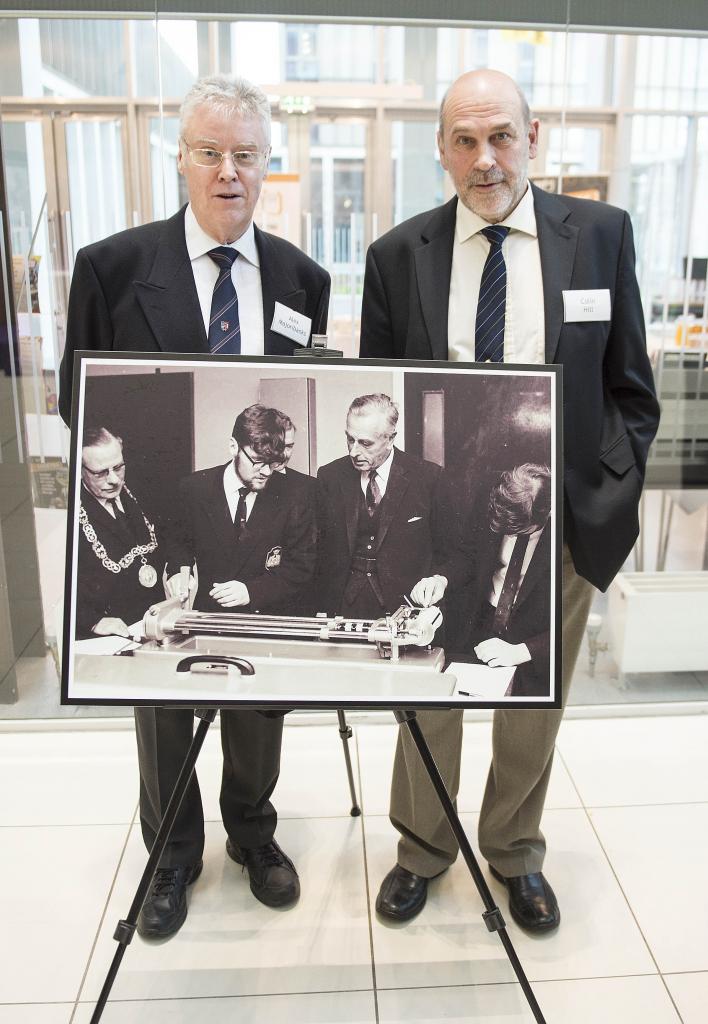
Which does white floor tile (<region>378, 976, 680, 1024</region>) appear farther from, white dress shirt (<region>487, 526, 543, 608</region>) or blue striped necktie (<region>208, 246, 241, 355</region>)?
blue striped necktie (<region>208, 246, 241, 355</region>)

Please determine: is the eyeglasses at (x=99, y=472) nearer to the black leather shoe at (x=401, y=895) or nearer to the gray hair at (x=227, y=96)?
the gray hair at (x=227, y=96)

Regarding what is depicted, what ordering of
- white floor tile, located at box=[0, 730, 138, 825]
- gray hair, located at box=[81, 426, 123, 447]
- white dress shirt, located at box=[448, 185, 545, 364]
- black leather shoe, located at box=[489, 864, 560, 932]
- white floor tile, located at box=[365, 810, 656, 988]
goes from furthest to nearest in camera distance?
white floor tile, located at box=[0, 730, 138, 825] → black leather shoe, located at box=[489, 864, 560, 932] → white floor tile, located at box=[365, 810, 656, 988] → white dress shirt, located at box=[448, 185, 545, 364] → gray hair, located at box=[81, 426, 123, 447]

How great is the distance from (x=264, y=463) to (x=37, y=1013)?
1264mm

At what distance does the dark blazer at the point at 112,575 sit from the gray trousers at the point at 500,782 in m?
0.78

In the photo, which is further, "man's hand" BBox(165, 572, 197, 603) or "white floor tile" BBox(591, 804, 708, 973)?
"white floor tile" BBox(591, 804, 708, 973)

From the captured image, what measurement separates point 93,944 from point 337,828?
2.30 ft

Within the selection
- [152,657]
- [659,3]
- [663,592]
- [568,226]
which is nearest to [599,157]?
[659,3]

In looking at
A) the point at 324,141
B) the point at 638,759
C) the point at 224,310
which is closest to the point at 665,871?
the point at 638,759

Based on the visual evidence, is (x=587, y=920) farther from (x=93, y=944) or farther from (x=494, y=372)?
(x=494, y=372)

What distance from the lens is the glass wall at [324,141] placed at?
2568 mm

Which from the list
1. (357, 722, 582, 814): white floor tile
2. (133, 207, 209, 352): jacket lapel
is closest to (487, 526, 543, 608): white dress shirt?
(133, 207, 209, 352): jacket lapel

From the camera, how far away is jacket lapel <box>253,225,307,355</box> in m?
1.92

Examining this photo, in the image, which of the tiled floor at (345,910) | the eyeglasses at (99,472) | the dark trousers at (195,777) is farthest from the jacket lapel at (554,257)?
the tiled floor at (345,910)

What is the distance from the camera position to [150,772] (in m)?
2.02
